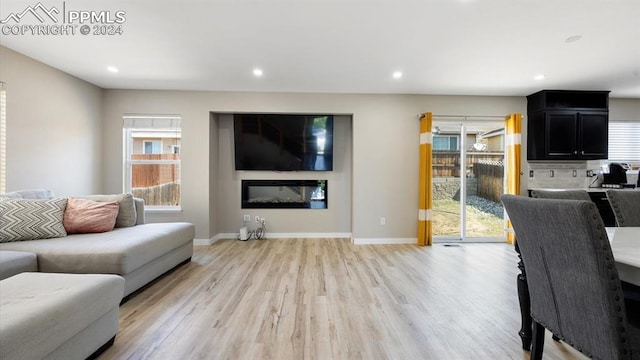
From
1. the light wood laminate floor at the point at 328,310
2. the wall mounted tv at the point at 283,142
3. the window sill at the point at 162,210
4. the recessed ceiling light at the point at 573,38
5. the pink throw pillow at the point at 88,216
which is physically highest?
the recessed ceiling light at the point at 573,38

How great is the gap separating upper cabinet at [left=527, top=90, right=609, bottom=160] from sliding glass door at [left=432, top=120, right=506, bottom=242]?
62 centimetres

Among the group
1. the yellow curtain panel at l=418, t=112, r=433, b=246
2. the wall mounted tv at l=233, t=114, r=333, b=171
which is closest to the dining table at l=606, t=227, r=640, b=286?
the yellow curtain panel at l=418, t=112, r=433, b=246

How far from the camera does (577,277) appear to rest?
106 centimetres

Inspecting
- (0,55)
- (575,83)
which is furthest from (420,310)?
(0,55)

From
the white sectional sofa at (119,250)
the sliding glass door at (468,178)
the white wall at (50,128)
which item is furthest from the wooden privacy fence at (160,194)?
the sliding glass door at (468,178)

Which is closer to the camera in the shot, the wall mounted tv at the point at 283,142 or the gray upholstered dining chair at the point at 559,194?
the gray upholstered dining chair at the point at 559,194

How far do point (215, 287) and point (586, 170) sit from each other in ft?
19.8

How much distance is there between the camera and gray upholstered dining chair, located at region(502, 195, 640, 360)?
0.98m

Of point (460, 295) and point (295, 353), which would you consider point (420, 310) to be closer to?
point (460, 295)

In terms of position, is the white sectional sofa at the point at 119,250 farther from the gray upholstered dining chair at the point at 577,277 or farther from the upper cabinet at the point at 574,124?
the upper cabinet at the point at 574,124

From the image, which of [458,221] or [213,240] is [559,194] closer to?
[458,221]

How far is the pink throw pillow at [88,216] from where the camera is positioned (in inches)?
109

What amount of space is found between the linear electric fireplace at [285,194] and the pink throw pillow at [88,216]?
2.13 metres

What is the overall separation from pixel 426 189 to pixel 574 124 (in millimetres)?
2533
